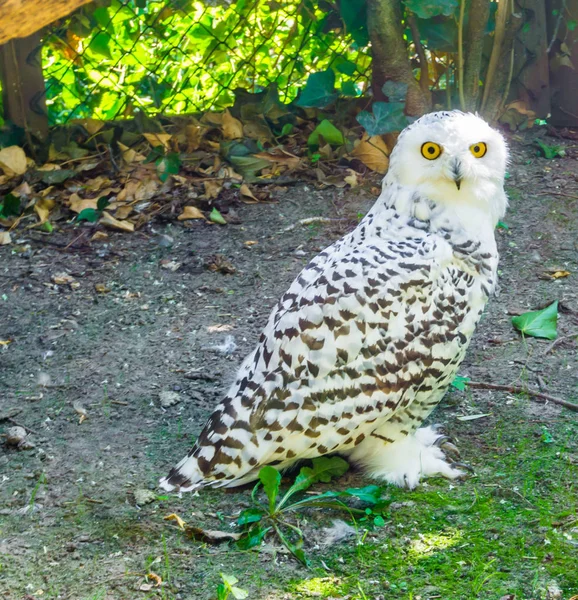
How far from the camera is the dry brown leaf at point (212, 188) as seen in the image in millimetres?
5355

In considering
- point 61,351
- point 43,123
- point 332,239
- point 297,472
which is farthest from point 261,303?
point 43,123

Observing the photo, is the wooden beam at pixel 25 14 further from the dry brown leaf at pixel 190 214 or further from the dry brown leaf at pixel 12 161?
the dry brown leaf at pixel 12 161

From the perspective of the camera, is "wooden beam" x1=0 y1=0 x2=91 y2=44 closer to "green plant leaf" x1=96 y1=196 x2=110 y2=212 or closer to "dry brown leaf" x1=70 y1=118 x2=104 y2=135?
"green plant leaf" x1=96 y1=196 x2=110 y2=212

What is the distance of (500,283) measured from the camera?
4.55 m

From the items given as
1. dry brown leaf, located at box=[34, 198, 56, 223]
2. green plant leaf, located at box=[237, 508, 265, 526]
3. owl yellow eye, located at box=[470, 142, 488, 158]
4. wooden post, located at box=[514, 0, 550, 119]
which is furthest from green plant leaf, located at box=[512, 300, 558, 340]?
dry brown leaf, located at box=[34, 198, 56, 223]

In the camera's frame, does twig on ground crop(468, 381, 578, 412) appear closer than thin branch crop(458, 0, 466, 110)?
Yes

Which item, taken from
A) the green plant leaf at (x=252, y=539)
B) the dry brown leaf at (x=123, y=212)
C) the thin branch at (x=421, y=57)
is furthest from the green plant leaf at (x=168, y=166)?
the green plant leaf at (x=252, y=539)

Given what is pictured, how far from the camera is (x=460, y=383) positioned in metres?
3.70

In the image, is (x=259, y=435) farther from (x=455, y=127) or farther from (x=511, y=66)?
(x=511, y=66)

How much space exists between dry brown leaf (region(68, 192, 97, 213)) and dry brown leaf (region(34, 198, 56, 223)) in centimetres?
12

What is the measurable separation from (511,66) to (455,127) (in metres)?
2.76

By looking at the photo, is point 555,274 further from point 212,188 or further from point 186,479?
point 186,479

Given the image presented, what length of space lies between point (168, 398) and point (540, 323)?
184 centimetres

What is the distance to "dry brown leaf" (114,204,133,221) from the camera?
17.1 feet
